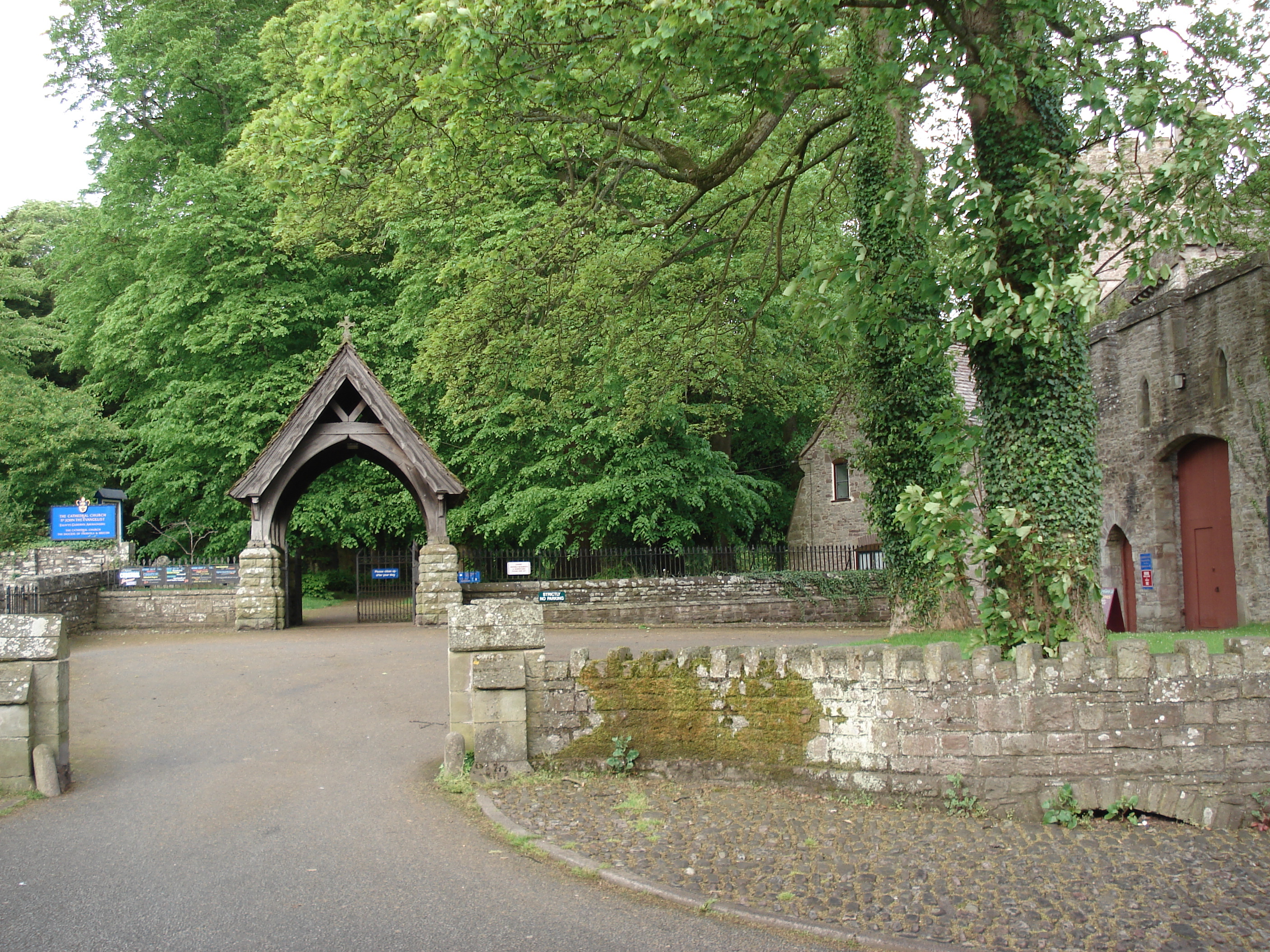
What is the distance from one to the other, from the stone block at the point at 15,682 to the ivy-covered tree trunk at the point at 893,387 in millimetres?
9922

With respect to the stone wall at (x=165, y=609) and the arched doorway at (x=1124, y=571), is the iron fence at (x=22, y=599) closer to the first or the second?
the stone wall at (x=165, y=609)

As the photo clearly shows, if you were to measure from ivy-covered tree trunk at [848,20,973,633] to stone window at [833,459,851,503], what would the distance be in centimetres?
1673

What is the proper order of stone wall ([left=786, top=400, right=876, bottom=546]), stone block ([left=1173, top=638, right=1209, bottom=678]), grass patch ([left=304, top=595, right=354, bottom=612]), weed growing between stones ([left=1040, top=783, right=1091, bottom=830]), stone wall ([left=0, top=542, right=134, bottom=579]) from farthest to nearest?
1. stone wall ([left=786, top=400, right=876, bottom=546])
2. grass patch ([left=304, top=595, right=354, bottom=612])
3. stone wall ([left=0, top=542, right=134, bottom=579])
4. stone block ([left=1173, top=638, right=1209, bottom=678])
5. weed growing between stones ([left=1040, top=783, right=1091, bottom=830])

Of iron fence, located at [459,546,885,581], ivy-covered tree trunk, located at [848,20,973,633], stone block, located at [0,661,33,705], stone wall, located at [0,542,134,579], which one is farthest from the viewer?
stone wall, located at [0,542,134,579]

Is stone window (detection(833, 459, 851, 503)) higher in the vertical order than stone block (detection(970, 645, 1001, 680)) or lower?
higher

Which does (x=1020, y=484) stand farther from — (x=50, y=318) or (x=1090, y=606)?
(x=50, y=318)

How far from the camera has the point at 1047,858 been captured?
6332 millimetres

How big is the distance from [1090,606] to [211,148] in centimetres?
2896

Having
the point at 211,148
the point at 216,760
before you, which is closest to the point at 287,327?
the point at 211,148

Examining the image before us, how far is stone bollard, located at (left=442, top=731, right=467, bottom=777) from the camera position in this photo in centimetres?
804

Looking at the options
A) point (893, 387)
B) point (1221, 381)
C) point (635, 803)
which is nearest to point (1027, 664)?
point (635, 803)

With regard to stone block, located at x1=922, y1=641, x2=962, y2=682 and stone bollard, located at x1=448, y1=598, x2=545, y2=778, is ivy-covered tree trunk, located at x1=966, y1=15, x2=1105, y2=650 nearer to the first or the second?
stone block, located at x1=922, y1=641, x2=962, y2=682

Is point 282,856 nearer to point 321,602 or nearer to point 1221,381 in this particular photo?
point 1221,381

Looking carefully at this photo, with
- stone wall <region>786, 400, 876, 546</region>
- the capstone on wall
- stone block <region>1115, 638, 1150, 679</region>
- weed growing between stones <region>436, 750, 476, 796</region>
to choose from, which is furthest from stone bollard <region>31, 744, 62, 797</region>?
stone wall <region>786, 400, 876, 546</region>
